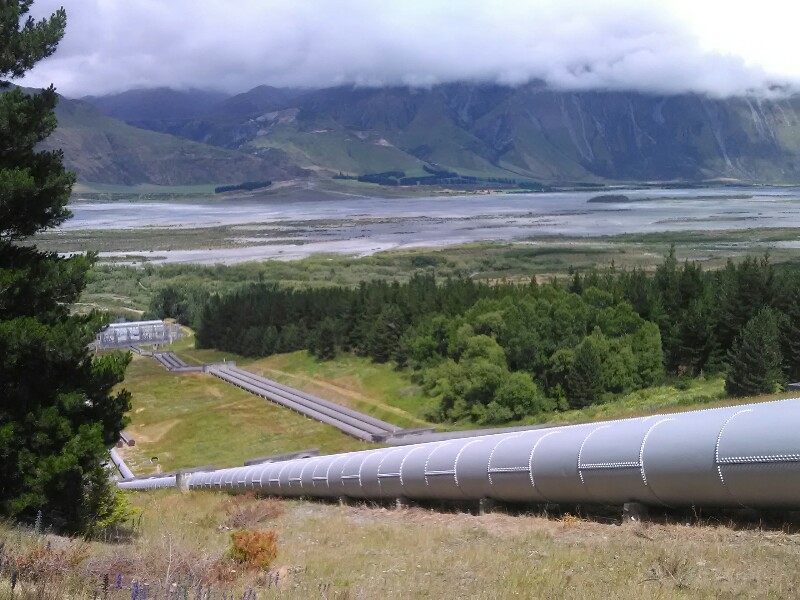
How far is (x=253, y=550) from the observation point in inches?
520

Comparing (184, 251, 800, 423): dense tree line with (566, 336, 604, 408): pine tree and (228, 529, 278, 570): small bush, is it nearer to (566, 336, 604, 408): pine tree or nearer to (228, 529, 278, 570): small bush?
(566, 336, 604, 408): pine tree

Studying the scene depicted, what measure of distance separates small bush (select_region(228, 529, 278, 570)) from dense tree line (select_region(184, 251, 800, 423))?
38.8m

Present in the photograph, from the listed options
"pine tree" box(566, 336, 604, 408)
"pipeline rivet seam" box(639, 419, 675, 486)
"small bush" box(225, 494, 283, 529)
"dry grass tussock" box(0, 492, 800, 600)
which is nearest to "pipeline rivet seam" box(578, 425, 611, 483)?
"dry grass tussock" box(0, 492, 800, 600)

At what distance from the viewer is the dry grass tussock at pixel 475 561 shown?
9898 millimetres

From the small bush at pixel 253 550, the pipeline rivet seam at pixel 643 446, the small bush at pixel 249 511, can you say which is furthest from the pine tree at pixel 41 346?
the pipeline rivet seam at pixel 643 446

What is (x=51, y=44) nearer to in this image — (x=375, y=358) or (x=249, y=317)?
(x=375, y=358)

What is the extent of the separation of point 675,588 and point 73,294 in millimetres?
13292

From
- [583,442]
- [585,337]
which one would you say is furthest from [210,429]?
[583,442]

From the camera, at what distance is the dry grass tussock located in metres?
9.90

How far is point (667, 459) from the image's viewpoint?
12953 millimetres

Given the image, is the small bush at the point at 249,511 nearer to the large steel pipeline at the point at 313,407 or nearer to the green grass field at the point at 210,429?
the green grass field at the point at 210,429

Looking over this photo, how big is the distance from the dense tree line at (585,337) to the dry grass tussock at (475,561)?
35945mm

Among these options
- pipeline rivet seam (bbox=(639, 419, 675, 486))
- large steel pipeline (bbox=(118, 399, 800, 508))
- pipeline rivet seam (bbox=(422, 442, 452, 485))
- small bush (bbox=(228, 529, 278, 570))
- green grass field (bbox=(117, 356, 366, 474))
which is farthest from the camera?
green grass field (bbox=(117, 356, 366, 474))

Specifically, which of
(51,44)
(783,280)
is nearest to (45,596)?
(51,44)
